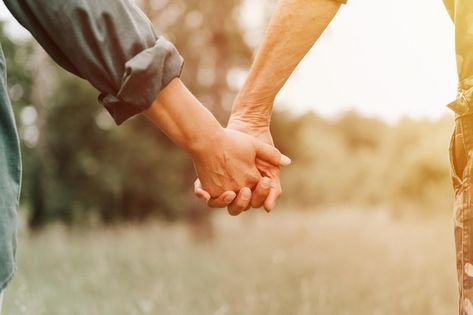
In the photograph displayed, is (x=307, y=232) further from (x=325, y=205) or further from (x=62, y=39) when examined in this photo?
(x=325, y=205)

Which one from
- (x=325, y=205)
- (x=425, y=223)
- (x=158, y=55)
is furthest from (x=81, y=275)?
(x=325, y=205)

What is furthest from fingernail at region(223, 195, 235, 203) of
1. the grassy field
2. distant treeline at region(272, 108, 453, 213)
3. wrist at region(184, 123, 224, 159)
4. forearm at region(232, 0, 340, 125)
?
distant treeline at region(272, 108, 453, 213)

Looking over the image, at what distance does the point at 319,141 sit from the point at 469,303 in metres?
29.5

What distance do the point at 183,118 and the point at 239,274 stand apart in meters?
5.17

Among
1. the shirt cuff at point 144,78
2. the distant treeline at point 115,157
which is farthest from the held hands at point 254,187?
the distant treeline at point 115,157

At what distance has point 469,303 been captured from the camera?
6.72ft

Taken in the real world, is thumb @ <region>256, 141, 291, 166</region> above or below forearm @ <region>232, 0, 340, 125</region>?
below

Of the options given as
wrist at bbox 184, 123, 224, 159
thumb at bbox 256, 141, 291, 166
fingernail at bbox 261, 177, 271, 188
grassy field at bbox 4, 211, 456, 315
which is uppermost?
wrist at bbox 184, 123, 224, 159

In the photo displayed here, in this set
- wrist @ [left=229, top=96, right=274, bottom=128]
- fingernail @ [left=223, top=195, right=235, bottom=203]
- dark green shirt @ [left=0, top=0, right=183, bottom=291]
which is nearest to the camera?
dark green shirt @ [left=0, top=0, right=183, bottom=291]

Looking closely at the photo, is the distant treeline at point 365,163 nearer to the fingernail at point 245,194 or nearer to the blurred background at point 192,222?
the blurred background at point 192,222

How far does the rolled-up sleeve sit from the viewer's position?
181cm

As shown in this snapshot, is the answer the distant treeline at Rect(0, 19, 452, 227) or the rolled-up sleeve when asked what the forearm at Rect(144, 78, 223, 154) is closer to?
the rolled-up sleeve

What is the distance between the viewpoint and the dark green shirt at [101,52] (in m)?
1.68

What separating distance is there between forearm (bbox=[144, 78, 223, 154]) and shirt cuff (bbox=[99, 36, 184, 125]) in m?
0.06
